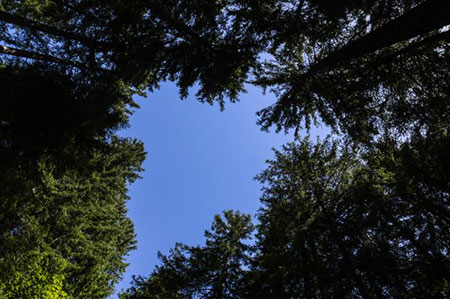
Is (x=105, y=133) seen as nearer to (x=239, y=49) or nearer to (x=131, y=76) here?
(x=131, y=76)

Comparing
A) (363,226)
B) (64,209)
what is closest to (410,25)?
(363,226)

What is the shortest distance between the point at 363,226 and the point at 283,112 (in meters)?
4.72

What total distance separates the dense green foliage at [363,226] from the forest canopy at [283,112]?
0.05m

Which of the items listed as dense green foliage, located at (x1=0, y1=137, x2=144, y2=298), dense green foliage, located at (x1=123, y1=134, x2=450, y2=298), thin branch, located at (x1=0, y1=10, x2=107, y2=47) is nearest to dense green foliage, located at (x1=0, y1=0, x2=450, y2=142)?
thin branch, located at (x1=0, y1=10, x2=107, y2=47)

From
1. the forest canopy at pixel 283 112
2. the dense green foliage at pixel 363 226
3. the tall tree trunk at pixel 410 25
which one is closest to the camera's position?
the tall tree trunk at pixel 410 25

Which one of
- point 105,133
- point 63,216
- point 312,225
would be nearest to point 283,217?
point 312,225

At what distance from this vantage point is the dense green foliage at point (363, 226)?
693 cm

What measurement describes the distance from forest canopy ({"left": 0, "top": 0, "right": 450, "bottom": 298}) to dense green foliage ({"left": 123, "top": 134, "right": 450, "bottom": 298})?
0.05 m

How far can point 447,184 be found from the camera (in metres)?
6.83

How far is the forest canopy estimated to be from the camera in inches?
233

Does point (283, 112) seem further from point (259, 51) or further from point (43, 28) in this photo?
point (43, 28)

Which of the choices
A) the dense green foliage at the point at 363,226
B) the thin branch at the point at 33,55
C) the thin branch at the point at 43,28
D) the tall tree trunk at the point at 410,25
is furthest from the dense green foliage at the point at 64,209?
the tall tree trunk at the point at 410,25

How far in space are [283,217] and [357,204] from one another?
8.64 feet

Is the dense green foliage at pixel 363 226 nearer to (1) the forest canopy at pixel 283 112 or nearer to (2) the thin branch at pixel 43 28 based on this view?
(1) the forest canopy at pixel 283 112
